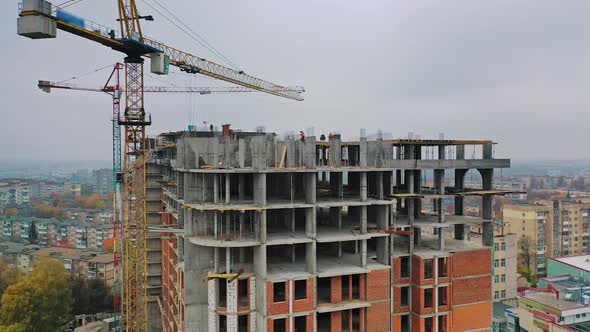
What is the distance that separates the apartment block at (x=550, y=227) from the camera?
9012 cm

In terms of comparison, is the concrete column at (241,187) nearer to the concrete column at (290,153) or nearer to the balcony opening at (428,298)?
the concrete column at (290,153)

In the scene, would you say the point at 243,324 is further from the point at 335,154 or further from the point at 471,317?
the point at 471,317

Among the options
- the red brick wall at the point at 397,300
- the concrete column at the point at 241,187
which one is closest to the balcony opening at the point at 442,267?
the red brick wall at the point at 397,300

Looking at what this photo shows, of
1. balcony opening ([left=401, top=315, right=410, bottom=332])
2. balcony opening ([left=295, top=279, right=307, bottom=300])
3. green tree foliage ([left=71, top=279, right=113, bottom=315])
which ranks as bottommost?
green tree foliage ([left=71, top=279, right=113, bottom=315])

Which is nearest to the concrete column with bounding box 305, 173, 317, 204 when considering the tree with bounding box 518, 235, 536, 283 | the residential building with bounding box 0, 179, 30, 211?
the tree with bounding box 518, 235, 536, 283

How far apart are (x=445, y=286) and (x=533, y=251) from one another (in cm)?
7037

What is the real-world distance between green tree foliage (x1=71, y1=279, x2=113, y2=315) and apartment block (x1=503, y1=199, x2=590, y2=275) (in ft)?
274

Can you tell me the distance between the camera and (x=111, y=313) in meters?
69.5

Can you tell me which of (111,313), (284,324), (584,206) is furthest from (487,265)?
(584,206)

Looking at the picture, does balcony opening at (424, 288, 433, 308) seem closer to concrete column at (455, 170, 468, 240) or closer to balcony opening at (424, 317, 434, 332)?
balcony opening at (424, 317, 434, 332)

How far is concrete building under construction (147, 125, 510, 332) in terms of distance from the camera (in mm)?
25375

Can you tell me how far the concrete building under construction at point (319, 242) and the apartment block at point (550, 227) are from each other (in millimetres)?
67765

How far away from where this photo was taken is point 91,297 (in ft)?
230

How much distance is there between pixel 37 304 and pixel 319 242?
158 feet
